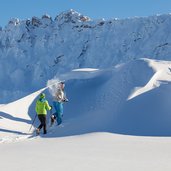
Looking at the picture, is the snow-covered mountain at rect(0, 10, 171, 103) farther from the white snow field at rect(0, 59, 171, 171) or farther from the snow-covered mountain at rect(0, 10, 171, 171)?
the white snow field at rect(0, 59, 171, 171)

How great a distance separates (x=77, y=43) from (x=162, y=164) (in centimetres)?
7341

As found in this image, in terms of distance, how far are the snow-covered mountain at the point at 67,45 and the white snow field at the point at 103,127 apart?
53.4 meters

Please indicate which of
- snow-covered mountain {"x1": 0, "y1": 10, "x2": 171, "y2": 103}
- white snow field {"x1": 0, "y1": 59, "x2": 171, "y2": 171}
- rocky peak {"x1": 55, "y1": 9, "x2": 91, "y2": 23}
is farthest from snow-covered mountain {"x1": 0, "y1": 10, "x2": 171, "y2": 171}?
rocky peak {"x1": 55, "y1": 9, "x2": 91, "y2": 23}

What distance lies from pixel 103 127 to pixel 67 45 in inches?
2703

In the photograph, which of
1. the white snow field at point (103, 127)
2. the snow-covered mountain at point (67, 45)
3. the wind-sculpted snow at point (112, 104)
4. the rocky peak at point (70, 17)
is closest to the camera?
A: the white snow field at point (103, 127)

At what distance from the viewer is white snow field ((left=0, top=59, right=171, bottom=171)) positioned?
5.28m

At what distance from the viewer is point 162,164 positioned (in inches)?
194

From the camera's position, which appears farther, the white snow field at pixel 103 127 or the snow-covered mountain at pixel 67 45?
the snow-covered mountain at pixel 67 45

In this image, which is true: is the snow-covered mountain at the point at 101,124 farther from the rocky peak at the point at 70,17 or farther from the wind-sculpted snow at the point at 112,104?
the rocky peak at the point at 70,17

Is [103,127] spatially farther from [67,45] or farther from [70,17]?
[70,17]

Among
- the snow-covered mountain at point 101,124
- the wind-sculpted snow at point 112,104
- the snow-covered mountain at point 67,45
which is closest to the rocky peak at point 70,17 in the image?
the snow-covered mountain at point 67,45

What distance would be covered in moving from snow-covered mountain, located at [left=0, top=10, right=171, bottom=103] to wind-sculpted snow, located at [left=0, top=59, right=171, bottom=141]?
173 feet

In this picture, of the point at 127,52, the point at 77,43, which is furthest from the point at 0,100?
the point at 127,52

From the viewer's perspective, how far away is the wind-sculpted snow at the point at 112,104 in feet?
31.7
